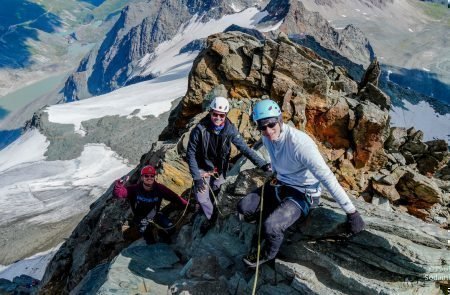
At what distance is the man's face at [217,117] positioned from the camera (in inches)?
434

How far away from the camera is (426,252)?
763cm

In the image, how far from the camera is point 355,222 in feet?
26.3

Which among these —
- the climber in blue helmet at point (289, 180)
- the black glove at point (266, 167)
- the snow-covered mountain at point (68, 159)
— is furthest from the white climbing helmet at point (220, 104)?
the snow-covered mountain at point (68, 159)

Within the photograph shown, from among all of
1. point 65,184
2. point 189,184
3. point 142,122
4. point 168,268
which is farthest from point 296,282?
point 142,122

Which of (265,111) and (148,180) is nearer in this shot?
(265,111)

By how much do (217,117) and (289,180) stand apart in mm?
3305

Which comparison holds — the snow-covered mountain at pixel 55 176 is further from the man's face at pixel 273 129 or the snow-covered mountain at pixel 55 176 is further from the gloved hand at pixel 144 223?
the man's face at pixel 273 129

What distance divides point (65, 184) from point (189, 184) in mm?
78927

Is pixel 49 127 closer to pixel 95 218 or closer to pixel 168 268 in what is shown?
pixel 95 218

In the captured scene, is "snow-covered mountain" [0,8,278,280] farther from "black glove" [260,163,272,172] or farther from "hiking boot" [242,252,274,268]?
"hiking boot" [242,252,274,268]

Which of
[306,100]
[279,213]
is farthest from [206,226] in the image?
[306,100]

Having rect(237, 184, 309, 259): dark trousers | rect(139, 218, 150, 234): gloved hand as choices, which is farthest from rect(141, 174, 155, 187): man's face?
rect(237, 184, 309, 259): dark trousers

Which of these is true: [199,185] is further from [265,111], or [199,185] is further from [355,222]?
[355,222]

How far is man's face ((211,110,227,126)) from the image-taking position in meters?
11.0
